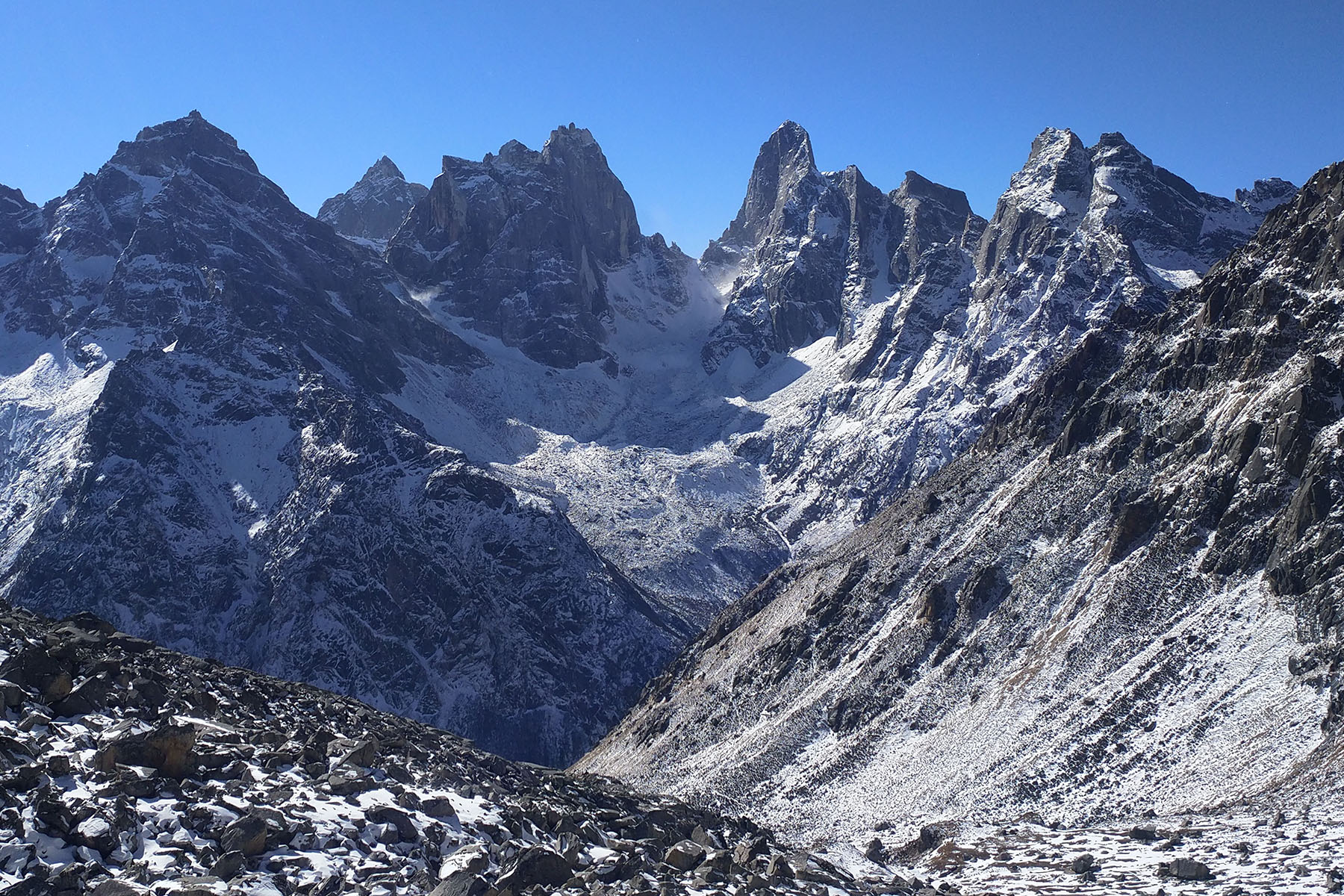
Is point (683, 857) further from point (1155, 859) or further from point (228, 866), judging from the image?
point (1155, 859)

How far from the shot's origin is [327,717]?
60.9 meters

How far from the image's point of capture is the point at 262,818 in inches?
1451

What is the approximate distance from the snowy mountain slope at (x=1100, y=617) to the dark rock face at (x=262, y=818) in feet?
132

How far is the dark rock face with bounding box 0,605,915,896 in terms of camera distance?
1337 inches

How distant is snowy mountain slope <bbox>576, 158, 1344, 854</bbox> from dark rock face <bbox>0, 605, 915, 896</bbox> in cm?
4036

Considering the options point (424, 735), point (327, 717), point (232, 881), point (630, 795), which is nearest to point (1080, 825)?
point (630, 795)

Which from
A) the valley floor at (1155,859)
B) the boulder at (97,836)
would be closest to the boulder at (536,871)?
the boulder at (97,836)

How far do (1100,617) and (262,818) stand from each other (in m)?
82.3

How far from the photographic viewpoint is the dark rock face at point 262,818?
1337 inches

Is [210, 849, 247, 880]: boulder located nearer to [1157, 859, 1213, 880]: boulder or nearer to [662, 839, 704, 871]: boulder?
[662, 839, 704, 871]: boulder

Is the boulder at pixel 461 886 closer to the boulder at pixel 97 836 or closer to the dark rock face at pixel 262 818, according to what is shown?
the dark rock face at pixel 262 818

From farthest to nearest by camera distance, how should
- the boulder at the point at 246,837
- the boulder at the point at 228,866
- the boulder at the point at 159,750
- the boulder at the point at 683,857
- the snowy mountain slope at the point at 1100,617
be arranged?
the snowy mountain slope at the point at 1100,617, the boulder at the point at 683,857, the boulder at the point at 159,750, the boulder at the point at 246,837, the boulder at the point at 228,866

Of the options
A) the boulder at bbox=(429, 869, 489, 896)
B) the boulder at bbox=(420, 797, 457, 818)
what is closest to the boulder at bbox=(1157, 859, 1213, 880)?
the boulder at bbox=(420, 797, 457, 818)

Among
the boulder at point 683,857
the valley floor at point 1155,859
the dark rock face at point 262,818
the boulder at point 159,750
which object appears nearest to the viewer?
the dark rock face at point 262,818
